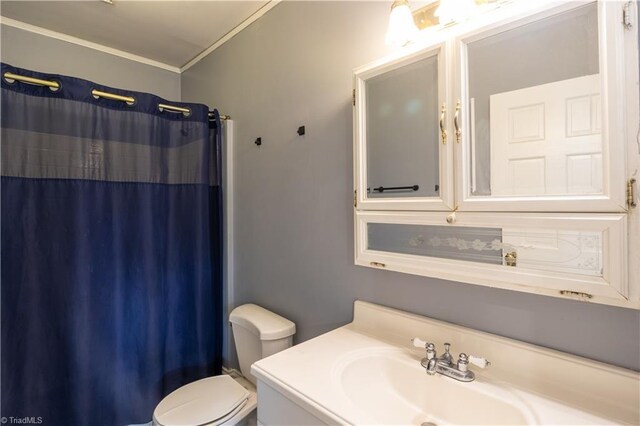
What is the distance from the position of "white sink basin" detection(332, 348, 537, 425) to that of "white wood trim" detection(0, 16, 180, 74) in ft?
8.43

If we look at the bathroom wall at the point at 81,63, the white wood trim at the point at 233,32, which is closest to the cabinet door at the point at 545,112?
the white wood trim at the point at 233,32

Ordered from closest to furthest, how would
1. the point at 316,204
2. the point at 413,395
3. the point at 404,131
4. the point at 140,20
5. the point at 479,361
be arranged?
1. the point at 479,361
2. the point at 413,395
3. the point at 404,131
4. the point at 316,204
5. the point at 140,20

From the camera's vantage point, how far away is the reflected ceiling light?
33.8 inches

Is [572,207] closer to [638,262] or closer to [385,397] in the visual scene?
[638,262]

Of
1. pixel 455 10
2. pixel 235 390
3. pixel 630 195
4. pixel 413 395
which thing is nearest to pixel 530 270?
pixel 630 195

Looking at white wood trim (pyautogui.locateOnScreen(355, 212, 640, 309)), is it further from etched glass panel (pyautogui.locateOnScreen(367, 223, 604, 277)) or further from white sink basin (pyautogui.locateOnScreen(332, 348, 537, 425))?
white sink basin (pyautogui.locateOnScreen(332, 348, 537, 425))

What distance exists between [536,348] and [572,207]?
42 cm

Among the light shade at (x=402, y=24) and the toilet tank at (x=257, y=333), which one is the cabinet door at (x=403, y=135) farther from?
the toilet tank at (x=257, y=333)

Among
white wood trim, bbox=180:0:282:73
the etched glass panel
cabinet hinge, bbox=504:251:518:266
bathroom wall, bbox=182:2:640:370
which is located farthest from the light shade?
white wood trim, bbox=180:0:282:73

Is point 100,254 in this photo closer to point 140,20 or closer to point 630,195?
point 140,20

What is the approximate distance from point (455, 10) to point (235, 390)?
1747 millimetres

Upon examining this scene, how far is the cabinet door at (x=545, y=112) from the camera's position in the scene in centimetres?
65

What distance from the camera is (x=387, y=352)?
40.9 inches

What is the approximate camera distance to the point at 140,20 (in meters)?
1.82
